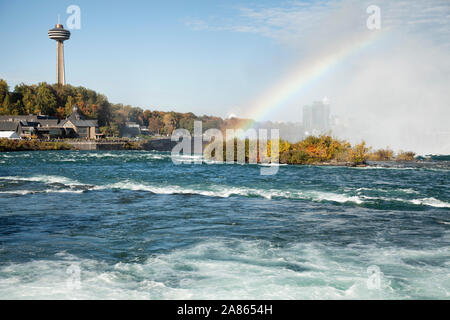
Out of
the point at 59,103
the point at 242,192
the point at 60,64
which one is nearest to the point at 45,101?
the point at 59,103

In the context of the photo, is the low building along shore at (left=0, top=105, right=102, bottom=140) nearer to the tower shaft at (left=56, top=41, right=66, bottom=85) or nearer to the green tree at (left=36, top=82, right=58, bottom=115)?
the green tree at (left=36, top=82, right=58, bottom=115)

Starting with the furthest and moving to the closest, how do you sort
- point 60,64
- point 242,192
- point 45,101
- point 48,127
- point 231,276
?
point 60,64 → point 45,101 → point 48,127 → point 242,192 → point 231,276

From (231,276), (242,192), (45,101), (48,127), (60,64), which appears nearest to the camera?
(231,276)

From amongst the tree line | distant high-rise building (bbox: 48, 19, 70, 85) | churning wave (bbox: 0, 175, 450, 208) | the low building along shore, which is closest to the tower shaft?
distant high-rise building (bbox: 48, 19, 70, 85)

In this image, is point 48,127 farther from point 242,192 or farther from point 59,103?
point 242,192

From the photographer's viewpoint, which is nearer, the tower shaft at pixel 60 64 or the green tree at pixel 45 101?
the green tree at pixel 45 101

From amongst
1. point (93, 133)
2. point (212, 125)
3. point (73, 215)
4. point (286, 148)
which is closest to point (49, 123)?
point (93, 133)

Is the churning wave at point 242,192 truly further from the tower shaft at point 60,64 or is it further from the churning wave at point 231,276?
the tower shaft at point 60,64

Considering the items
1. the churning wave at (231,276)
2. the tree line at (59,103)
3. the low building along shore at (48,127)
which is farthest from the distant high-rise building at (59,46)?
the churning wave at (231,276)
